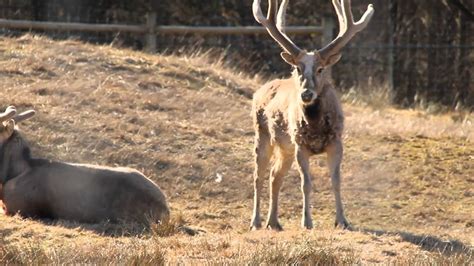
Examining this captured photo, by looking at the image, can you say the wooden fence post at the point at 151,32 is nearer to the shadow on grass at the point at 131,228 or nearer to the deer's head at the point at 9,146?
the deer's head at the point at 9,146

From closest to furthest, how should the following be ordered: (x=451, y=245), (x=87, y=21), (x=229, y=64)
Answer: (x=451, y=245)
(x=229, y=64)
(x=87, y=21)

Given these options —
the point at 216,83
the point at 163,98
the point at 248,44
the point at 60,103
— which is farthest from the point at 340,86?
the point at 60,103

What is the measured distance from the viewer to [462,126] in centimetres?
2092

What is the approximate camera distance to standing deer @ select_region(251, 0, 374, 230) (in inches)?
537

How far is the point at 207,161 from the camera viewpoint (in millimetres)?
17500

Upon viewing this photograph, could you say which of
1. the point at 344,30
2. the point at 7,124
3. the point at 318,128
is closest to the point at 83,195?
the point at 7,124

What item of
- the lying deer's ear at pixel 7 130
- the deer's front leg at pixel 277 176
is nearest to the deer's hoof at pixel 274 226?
the deer's front leg at pixel 277 176

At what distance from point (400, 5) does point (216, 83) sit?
837 centimetres

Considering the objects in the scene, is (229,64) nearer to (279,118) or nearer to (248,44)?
(248,44)

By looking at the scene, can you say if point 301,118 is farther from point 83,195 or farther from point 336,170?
point 83,195

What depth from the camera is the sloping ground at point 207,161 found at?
11.9m

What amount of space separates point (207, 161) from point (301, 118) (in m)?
3.89

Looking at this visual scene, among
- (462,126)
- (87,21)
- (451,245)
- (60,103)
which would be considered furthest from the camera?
(87,21)

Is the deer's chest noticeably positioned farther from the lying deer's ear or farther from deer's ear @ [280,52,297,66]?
the lying deer's ear
